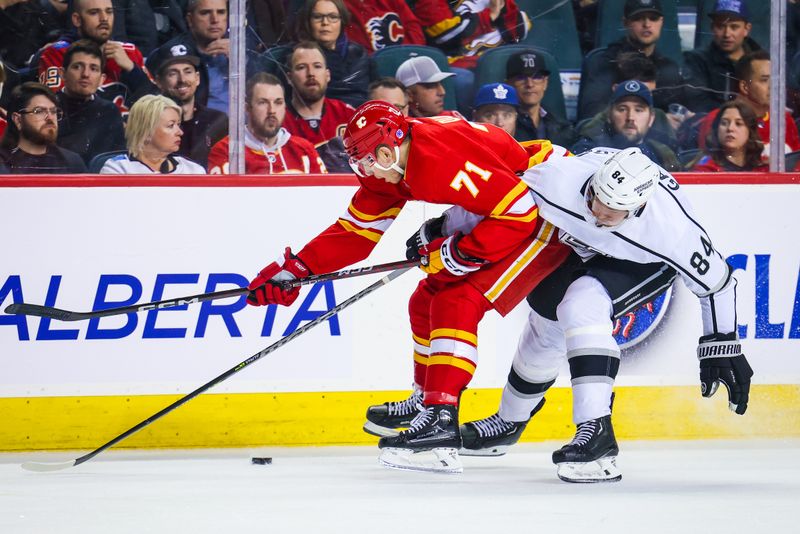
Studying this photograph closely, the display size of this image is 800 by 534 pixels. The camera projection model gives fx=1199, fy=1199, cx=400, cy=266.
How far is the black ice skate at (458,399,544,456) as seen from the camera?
3.82 m

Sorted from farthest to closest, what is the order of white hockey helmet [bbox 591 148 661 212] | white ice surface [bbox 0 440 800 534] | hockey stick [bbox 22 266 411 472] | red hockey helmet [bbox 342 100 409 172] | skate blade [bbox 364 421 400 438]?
skate blade [bbox 364 421 400 438] < hockey stick [bbox 22 266 411 472] < red hockey helmet [bbox 342 100 409 172] < white hockey helmet [bbox 591 148 661 212] < white ice surface [bbox 0 440 800 534]

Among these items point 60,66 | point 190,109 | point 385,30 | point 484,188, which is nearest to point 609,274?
point 484,188

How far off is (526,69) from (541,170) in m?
1.19

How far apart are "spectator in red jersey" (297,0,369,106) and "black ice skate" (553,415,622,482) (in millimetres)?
1739

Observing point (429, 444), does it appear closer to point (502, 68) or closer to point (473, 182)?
point (473, 182)

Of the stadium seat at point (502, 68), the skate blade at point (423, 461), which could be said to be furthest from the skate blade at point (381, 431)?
the stadium seat at point (502, 68)

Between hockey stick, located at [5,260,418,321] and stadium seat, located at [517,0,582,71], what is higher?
stadium seat, located at [517,0,582,71]

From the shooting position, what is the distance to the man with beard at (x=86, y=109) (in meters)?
4.25

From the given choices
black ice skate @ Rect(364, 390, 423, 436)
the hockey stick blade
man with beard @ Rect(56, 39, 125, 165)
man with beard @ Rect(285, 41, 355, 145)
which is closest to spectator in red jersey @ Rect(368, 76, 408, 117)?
man with beard @ Rect(285, 41, 355, 145)

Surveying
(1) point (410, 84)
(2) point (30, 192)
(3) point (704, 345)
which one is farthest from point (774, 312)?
(2) point (30, 192)

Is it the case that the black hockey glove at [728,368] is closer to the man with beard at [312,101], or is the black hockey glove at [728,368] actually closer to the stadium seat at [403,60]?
the stadium seat at [403,60]

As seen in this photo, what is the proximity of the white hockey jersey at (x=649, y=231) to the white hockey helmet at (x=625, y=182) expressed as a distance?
0.11 m

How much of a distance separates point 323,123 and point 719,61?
154 cm

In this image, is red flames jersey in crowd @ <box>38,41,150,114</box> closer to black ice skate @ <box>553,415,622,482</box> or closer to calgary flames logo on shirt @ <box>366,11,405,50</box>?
calgary flames logo on shirt @ <box>366,11,405,50</box>
